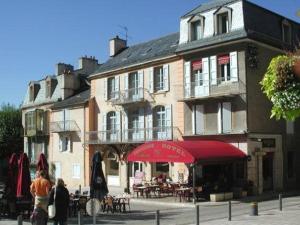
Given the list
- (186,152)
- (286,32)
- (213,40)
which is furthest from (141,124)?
(286,32)

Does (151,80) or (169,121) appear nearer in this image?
(169,121)

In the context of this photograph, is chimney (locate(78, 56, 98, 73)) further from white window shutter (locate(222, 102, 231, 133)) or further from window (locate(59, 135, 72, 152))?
white window shutter (locate(222, 102, 231, 133))

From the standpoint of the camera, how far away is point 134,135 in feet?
113

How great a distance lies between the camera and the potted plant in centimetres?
514

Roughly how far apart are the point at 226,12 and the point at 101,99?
1338 centimetres

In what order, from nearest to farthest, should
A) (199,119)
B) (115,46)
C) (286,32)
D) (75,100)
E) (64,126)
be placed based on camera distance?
(199,119), (286,32), (115,46), (64,126), (75,100)

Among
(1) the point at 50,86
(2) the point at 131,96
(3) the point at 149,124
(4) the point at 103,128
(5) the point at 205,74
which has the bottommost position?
(4) the point at 103,128

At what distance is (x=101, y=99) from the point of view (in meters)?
38.2

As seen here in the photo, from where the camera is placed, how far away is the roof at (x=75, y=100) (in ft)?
131

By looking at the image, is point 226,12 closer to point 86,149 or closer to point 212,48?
point 212,48

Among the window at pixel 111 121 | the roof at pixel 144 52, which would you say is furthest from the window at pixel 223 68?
the window at pixel 111 121

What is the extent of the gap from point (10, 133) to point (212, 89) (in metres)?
28.9

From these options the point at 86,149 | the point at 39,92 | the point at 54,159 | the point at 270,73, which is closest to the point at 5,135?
the point at 39,92

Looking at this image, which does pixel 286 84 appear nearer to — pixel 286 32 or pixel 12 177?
pixel 12 177
